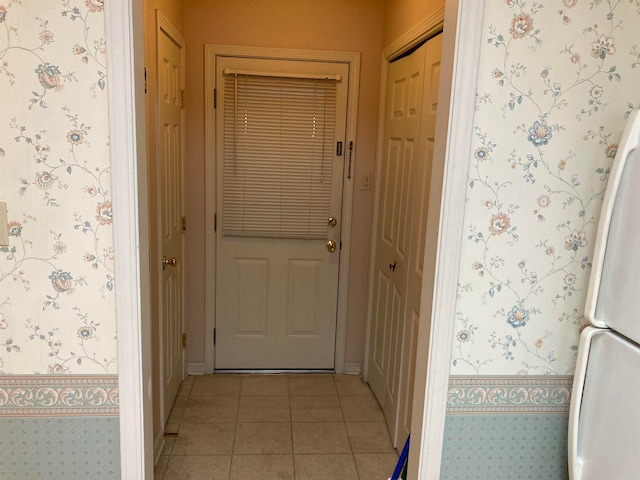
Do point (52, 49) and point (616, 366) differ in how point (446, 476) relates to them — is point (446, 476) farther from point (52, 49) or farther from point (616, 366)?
point (52, 49)

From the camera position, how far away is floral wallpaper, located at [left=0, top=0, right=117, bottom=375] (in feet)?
3.92

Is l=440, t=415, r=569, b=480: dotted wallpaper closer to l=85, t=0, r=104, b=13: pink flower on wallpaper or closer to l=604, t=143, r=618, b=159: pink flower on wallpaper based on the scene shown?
l=604, t=143, r=618, b=159: pink flower on wallpaper

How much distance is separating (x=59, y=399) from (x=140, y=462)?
281 mm

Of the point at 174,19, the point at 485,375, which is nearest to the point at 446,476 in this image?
the point at 485,375

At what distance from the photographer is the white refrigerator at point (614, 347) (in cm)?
116

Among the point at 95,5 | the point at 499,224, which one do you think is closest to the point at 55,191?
the point at 95,5

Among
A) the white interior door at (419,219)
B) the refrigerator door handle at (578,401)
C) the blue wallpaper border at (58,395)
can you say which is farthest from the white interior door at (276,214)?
the refrigerator door handle at (578,401)

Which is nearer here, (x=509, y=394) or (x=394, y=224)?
(x=509, y=394)

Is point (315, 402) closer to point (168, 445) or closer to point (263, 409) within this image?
point (263, 409)

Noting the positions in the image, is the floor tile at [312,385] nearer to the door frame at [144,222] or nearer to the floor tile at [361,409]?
the floor tile at [361,409]

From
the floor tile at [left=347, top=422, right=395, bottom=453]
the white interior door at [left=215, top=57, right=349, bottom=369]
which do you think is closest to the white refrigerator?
the floor tile at [left=347, top=422, right=395, bottom=453]

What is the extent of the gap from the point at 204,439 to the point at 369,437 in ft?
2.87

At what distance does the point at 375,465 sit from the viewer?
2.50 m

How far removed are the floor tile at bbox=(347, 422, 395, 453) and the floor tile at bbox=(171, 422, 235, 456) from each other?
2.12 feet
